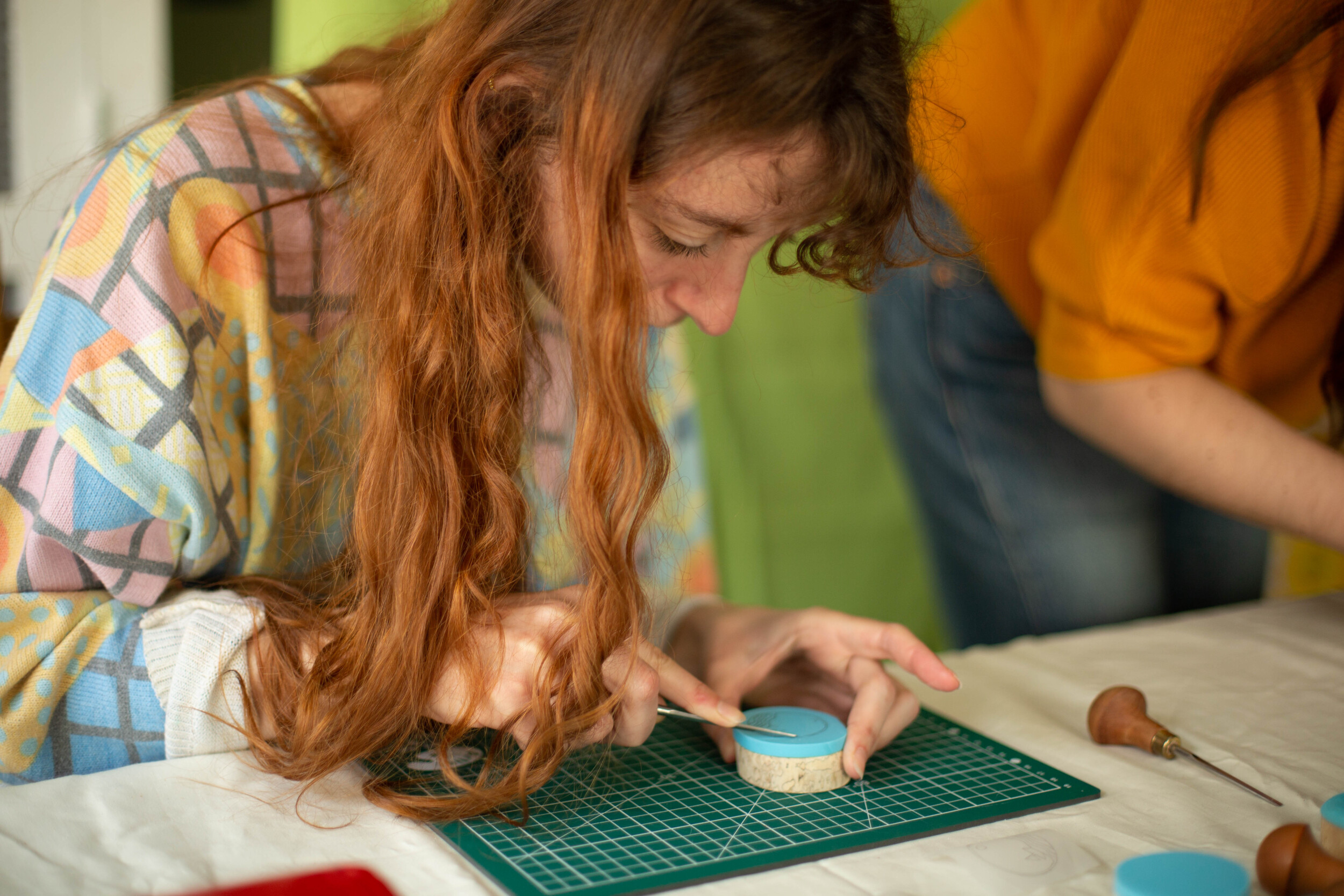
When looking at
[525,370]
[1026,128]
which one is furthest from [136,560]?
[1026,128]

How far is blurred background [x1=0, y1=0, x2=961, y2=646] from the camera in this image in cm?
195

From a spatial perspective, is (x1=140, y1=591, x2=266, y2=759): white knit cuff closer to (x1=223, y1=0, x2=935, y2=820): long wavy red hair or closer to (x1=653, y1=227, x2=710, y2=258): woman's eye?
(x1=223, y1=0, x2=935, y2=820): long wavy red hair

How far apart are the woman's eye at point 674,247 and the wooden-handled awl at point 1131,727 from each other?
465mm

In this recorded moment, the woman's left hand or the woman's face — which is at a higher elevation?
the woman's face

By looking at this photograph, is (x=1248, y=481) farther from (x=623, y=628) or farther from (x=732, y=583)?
(x=732, y=583)

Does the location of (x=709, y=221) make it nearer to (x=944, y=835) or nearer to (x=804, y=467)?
(x=944, y=835)

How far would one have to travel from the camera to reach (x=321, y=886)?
58 centimetres

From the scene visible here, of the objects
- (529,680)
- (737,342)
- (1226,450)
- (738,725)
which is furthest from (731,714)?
(737,342)

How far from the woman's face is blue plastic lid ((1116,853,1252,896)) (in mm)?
456

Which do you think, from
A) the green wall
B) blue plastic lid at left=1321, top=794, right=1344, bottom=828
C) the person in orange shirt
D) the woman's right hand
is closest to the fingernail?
the woman's right hand

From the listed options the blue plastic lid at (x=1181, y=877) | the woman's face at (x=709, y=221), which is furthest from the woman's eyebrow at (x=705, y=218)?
the blue plastic lid at (x=1181, y=877)

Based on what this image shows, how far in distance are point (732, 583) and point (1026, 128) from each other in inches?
41.0

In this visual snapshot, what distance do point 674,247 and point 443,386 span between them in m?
0.20

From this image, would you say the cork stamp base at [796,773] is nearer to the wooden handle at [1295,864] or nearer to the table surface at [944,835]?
the table surface at [944,835]
